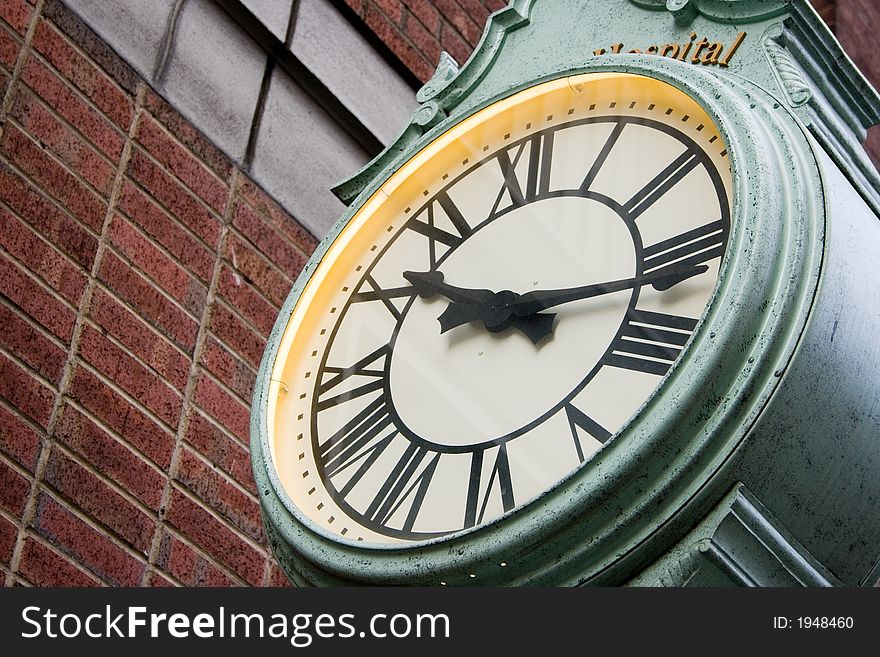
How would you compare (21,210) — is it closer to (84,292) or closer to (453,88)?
(84,292)

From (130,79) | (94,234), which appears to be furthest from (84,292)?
(130,79)

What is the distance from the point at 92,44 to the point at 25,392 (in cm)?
95

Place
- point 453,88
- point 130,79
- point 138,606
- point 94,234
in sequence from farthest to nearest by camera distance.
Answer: point 130,79 → point 94,234 → point 453,88 → point 138,606

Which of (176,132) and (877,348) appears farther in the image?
(176,132)

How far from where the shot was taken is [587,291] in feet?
6.64

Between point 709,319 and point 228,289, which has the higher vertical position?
point 228,289

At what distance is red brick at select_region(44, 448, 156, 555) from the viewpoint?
3000 millimetres

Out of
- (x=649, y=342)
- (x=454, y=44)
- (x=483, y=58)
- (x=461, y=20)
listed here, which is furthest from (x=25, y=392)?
(x=461, y=20)

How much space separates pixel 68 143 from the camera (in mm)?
3275

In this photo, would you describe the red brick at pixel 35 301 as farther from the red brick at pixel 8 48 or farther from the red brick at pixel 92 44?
the red brick at pixel 92 44

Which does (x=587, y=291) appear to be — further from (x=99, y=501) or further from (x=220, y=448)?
(x=220, y=448)

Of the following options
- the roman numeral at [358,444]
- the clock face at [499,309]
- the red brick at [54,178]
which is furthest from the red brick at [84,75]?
→ the roman numeral at [358,444]

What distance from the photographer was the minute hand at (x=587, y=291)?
1.94m

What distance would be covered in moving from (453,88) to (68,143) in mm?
1180
